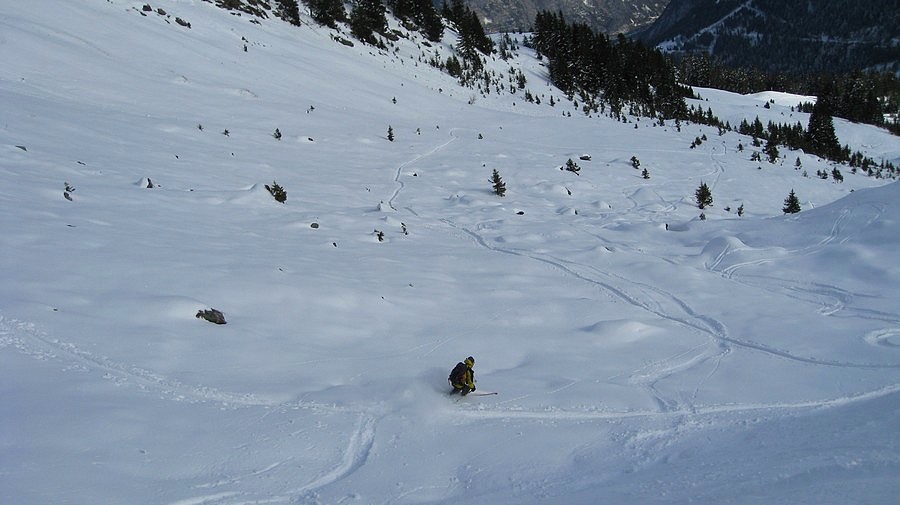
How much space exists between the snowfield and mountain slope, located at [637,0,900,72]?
512ft

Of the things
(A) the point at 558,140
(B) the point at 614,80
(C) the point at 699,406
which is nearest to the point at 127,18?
(A) the point at 558,140

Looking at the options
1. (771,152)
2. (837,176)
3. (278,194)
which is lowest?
(837,176)

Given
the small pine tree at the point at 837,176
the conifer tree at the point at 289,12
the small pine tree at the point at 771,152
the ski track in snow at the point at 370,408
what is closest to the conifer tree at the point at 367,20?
the conifer tree at the point at 289,12

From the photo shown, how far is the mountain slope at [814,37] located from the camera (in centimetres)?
14600

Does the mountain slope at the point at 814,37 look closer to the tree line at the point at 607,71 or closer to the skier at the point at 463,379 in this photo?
the tree line at the point at 607,71

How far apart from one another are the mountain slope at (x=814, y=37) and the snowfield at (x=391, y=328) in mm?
156050

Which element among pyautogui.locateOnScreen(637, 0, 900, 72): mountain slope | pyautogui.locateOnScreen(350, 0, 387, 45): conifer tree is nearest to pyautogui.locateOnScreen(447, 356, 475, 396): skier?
pyautogui.locateOnScreen(350, 0, 387, 45): conifer tree

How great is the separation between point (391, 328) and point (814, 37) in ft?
689

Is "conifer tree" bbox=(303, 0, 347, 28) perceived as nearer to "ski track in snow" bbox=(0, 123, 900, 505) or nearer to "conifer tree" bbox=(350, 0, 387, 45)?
"conifer tree" bbox=(350, 0, 387, 45)

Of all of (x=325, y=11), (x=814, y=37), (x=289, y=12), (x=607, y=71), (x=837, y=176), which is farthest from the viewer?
(x=814, y=37)

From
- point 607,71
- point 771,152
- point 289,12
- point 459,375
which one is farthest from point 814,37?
point 459,375

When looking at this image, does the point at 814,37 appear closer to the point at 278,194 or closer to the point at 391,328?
the point at 278,194

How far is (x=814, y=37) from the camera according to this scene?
16838cm

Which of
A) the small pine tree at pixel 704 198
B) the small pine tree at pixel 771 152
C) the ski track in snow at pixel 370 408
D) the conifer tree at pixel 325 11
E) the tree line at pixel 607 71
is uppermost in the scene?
the conifer tree at pixel 325 11
